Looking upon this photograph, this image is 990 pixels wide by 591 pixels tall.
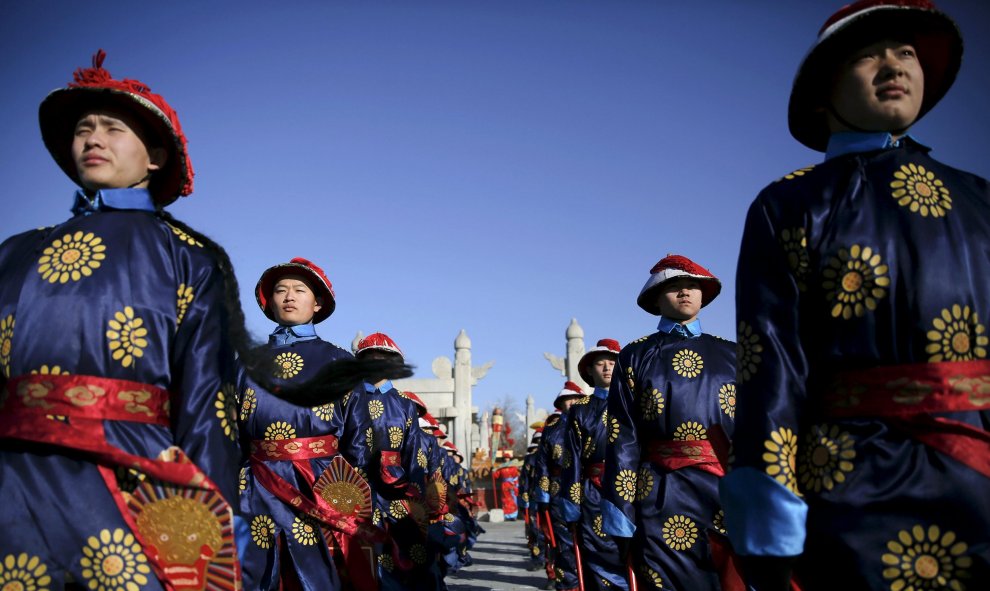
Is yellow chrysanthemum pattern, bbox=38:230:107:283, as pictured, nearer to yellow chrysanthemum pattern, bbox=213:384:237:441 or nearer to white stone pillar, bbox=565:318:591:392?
A: yellow chrysanthemum pattern, bbox=213:384:237:441

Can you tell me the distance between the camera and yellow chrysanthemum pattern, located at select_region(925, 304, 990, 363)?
7.24ft

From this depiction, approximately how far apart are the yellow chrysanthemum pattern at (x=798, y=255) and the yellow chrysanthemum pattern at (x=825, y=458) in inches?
16.4

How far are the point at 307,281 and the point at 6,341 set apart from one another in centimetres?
363

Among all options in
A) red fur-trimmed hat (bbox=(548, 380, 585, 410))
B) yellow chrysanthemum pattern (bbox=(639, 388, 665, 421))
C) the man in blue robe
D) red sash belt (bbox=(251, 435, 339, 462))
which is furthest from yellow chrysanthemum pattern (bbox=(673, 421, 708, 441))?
red fur-trimmed hat (bbox=(548, 380, 585, 410))

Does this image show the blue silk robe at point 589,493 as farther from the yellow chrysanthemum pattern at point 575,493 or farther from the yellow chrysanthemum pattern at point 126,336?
the yellow chrysanthemum pattern at point 126,336

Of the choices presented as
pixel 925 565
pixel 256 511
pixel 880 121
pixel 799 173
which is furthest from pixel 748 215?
pixel 256 511

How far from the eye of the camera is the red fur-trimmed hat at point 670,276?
598cm

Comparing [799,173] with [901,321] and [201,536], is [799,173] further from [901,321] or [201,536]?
[201,536]

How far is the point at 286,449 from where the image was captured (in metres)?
5.54

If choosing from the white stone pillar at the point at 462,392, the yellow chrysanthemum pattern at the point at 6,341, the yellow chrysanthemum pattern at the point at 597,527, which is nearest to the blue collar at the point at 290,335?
the yellow chrysanthemum pattern at the point at 6,341

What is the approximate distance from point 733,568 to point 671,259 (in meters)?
2.96

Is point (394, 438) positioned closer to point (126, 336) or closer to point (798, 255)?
point (126, 336)

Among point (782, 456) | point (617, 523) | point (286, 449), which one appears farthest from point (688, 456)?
point (782, 456)

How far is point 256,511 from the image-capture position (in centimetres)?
538
